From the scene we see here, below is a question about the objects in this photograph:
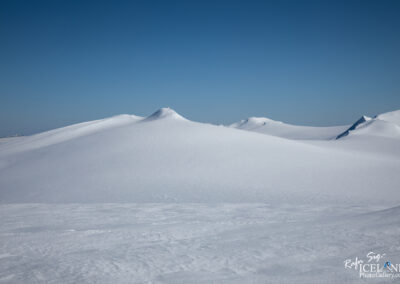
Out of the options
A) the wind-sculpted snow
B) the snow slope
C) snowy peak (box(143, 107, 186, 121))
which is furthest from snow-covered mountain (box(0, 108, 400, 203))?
the snow slope

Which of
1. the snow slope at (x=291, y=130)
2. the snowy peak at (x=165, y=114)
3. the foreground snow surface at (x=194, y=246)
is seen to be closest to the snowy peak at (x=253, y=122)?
the snow slope at (x=291, y=130)

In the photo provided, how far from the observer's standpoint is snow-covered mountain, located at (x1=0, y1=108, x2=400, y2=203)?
38.4 ft

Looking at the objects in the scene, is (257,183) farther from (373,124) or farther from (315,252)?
(373,124)

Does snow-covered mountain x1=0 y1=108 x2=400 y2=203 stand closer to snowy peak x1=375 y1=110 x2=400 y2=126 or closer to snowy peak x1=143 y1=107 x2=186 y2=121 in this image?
snowy peak x1=143 y1=107 x2=186 y2=121

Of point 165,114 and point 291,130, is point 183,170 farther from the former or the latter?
point 291,130

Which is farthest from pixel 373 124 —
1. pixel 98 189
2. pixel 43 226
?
pixel 43 226

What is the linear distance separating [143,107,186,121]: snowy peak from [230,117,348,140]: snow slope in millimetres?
39726

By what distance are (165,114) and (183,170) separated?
16902 millimetres

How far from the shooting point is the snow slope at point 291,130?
6306 cm

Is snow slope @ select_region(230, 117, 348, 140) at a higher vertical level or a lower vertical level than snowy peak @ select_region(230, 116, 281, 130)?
lower

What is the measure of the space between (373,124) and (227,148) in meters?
40.3

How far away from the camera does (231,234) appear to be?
5902mm

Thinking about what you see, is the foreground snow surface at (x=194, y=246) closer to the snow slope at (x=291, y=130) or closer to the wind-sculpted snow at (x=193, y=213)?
the wind-sculpted snow at (x=193, y=213)

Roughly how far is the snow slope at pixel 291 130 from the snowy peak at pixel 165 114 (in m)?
39.7
